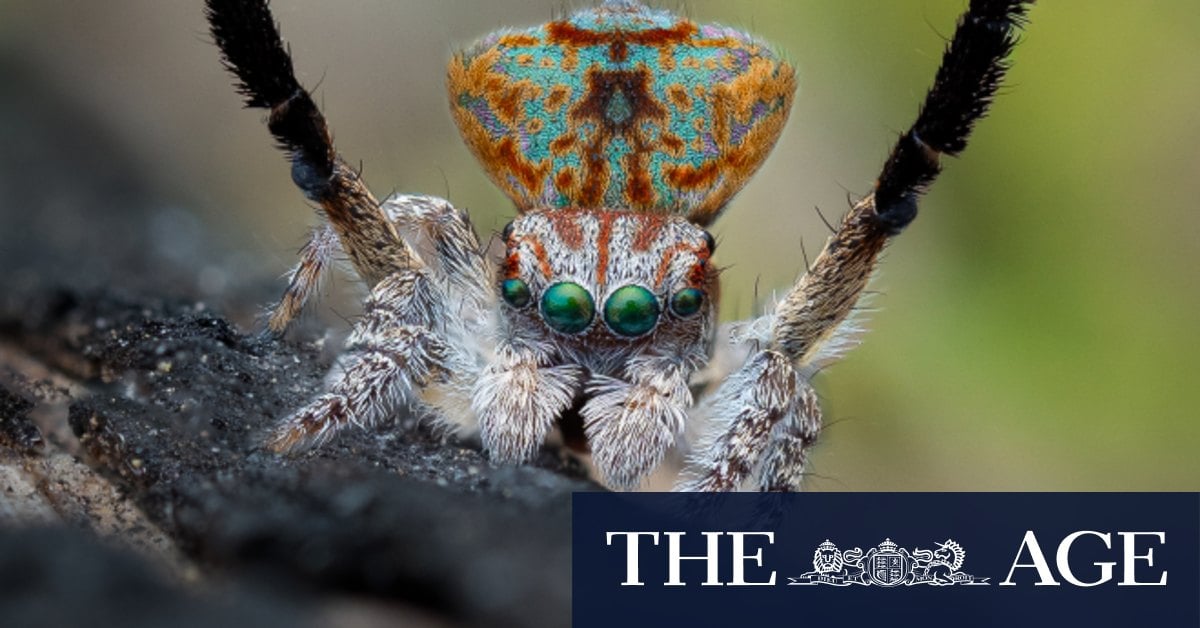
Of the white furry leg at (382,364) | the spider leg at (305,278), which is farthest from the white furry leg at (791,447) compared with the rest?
the spider leg at (305,278)

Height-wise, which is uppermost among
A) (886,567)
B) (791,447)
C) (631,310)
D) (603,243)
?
(603,243)

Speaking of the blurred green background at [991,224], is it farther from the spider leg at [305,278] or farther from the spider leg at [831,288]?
the spider leg at [831,288]

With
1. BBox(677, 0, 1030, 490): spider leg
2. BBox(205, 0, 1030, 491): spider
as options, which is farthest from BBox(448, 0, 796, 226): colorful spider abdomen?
BBox(677, 0, 1030, 490): spider leg

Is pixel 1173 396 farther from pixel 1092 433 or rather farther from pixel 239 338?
pixel 239 338

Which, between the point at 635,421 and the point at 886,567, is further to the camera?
the point at 635,421

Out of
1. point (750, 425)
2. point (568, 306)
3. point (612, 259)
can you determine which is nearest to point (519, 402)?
point (568, 306)

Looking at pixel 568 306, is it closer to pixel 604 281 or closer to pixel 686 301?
pixel 604 281
